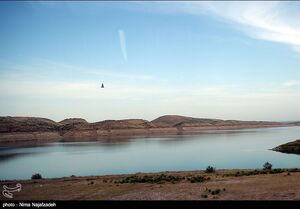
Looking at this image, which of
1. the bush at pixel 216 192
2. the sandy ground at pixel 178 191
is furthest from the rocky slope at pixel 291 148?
the bush at pixel 216 192

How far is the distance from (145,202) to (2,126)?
17490 centimetres

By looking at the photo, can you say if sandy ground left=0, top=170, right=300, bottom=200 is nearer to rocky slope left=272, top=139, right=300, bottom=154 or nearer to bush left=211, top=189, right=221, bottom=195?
bush left=211, top=189, right=221, bottom=195

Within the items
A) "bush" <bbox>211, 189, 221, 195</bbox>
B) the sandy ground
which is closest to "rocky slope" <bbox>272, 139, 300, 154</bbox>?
the sandy ground

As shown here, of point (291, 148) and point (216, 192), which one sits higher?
point (216, 192)

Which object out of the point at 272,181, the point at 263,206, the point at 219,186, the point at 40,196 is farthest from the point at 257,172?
the point at 263,206

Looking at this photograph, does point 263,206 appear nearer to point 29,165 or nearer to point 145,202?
point 145,202

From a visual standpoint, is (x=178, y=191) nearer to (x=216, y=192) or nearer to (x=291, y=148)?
(x=216, y=192)
